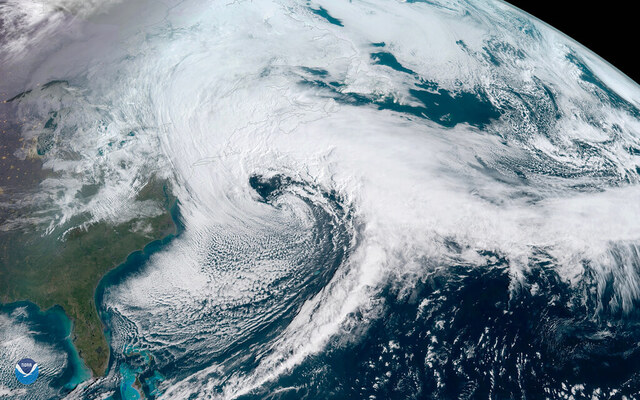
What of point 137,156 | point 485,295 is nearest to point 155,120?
point 137,156

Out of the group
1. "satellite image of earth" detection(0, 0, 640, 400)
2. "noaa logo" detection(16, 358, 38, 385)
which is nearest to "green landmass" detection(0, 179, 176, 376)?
"satellite image of earth" detection(0, 0, 640, 400)

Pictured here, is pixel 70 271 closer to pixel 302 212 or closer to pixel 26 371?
pixel 26 371

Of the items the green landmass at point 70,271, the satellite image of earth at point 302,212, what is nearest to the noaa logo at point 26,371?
the satellite image of earth at point 302,212

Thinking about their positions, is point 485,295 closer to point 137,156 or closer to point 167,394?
point 167,394

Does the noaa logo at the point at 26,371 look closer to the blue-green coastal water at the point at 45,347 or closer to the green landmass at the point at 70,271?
the blue-green coastal water at the point at 45,347

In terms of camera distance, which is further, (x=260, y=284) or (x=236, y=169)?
(x=236, y=169)
